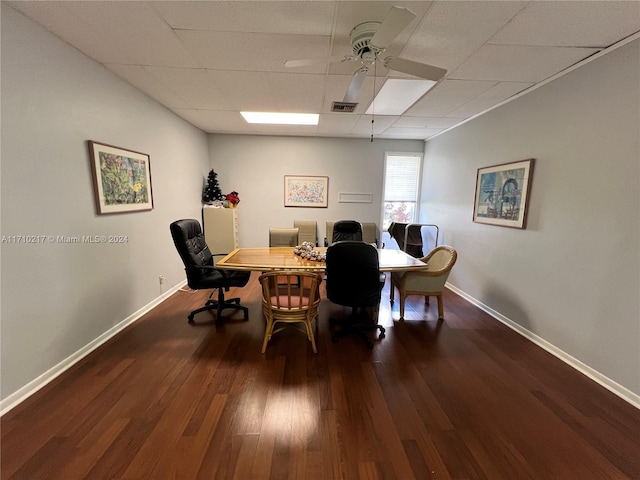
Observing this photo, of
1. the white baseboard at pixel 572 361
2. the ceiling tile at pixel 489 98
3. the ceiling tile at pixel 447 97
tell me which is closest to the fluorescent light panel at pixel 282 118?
the ceiling tile at pixel 447 97

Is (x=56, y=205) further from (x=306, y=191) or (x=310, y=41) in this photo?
(x=306, y=191)

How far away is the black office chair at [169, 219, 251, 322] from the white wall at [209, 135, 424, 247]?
228 cm

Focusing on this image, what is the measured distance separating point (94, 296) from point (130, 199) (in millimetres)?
1076

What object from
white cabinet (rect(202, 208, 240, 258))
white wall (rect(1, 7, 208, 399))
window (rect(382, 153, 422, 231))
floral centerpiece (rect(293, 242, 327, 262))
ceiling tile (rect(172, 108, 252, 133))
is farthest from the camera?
window (rect(382, 153, 422, 231))

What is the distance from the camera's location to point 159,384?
204 cm

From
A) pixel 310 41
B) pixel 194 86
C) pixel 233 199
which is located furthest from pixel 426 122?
pixel 233 199

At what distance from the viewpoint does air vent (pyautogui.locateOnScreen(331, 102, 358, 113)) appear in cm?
336

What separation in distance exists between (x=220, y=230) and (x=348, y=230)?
2.45 meters

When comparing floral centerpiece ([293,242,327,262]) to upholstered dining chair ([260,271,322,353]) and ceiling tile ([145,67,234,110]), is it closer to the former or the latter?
upholstered dining chair ([260,271,322,353])

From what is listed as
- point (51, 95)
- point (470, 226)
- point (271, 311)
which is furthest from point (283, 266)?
point (470, 226)

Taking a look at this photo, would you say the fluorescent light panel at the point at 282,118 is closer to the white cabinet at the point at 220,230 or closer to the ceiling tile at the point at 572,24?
the white cabinet at the point at 220,230

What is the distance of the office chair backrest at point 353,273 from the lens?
2.43 meters

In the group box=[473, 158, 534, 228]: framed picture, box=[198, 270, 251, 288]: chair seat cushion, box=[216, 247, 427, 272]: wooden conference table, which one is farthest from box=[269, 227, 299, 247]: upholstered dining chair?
box=[473, 158, 534, 228]: framed picture

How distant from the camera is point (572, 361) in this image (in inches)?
92.7
